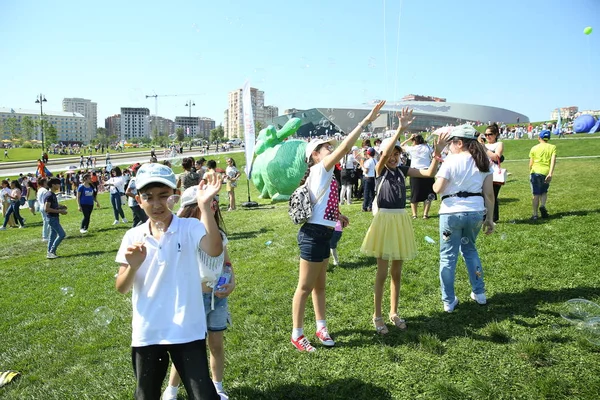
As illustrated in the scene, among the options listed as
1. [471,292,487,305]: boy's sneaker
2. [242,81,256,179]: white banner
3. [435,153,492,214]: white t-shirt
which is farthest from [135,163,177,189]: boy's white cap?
[242,81,256,179]: white banner

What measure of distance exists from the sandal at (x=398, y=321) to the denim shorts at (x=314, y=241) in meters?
1.17

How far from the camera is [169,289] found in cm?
229

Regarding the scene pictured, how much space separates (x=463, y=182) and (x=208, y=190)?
301 centimetres

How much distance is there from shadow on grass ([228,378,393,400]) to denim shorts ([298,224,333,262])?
1.05m

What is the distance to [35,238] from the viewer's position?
12555mm

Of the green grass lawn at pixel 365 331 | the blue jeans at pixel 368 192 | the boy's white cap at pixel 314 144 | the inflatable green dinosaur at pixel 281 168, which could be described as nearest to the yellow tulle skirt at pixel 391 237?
the green grass lawn at pixel 365 331

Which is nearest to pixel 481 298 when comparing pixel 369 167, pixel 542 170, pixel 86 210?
pixel 542 170

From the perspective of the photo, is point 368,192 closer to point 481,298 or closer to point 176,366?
point 481,298

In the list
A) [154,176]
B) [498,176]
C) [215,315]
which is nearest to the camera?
[154,176]

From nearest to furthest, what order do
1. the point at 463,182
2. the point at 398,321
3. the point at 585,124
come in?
the point at 398,321 → the point at 463,182 → the point at 585,124

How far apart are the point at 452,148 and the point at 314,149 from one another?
5.71 ft

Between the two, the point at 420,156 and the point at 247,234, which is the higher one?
the point at 420,156

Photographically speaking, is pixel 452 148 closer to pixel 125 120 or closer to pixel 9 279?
pixel 9 279

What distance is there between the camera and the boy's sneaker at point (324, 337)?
389 centimetres
